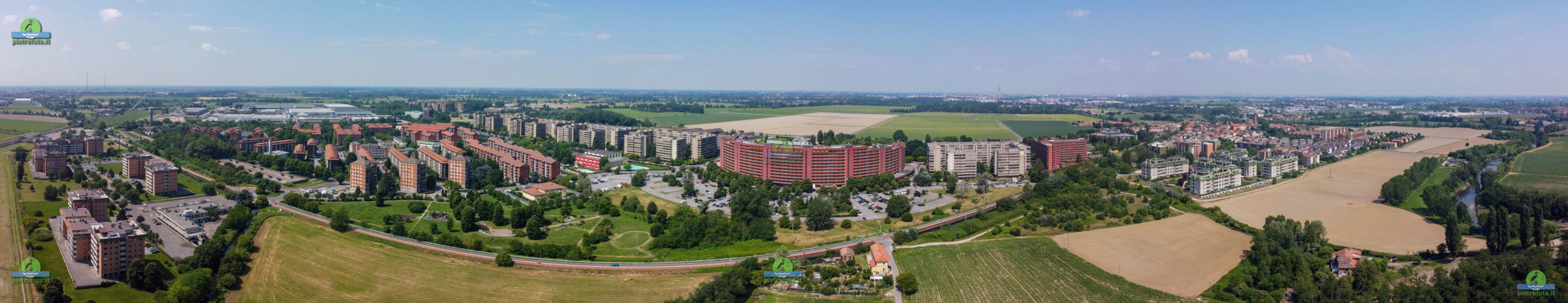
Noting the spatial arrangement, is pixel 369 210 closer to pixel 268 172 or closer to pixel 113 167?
pixel 268 172

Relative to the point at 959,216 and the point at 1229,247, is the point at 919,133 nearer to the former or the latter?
the point at 959,216

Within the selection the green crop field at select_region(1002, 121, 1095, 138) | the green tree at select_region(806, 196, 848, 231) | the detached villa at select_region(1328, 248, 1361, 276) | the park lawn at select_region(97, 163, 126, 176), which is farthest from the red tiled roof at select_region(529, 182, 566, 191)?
the green crop field at select_region(1002, 121, 1095, 138)

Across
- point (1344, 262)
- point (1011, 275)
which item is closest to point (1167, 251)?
point (1344, 262)

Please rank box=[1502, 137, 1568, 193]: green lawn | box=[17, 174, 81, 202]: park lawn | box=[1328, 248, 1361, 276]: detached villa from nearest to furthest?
box=[1328, 248, 1361, 276]: detached villa
box=[17, 174, 81, 202]: park lawn
box=[1502, 137, 1568, 193]: green lawn

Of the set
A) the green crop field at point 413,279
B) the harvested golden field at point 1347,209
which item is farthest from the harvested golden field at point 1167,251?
the green crop field at point 413,279

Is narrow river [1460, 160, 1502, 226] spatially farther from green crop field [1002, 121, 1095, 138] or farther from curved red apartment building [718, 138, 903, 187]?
green crop field [1002, 121, 1095, 138]

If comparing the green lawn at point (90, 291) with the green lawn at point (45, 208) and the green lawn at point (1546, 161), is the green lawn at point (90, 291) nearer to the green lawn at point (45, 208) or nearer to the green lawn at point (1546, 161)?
the green lawn at point (45, 208)
